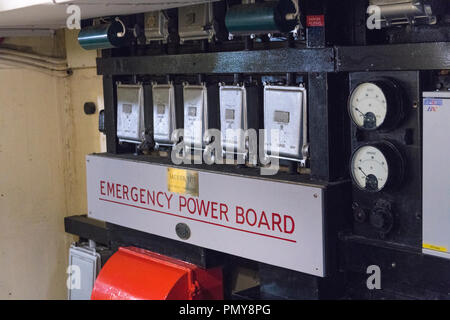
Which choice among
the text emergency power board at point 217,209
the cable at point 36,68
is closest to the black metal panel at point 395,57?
the text emergency power board at point 217,209

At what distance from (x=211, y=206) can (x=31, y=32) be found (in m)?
1.51

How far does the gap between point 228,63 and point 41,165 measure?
59.6 inches

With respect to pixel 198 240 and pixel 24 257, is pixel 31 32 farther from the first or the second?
pixel 198 240

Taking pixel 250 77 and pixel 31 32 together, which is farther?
pixel 31 32

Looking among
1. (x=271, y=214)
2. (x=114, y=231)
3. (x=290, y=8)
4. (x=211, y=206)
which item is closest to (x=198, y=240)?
(x=211, y=206)

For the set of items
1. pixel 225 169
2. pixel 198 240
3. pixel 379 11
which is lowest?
pixel 198 240

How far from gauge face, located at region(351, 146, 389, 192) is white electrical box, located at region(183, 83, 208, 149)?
0.69 meters

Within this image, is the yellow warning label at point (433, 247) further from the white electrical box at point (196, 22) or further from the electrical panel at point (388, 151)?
the white electrical box at point (196, 22)

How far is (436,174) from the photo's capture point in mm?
1893

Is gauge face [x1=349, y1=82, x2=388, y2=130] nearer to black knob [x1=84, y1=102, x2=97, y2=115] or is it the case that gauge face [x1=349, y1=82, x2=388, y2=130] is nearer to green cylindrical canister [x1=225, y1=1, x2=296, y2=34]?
green cylindrical canister [x1=225, y1=1, x2=296, y2=34]

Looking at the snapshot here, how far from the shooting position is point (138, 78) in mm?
2910

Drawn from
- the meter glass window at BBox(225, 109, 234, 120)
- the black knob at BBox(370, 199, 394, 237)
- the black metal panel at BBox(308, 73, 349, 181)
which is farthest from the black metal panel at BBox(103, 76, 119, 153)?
the black knob at BBox(370, 199, 394, 237)

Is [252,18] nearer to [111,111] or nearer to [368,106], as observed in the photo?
[368,106]

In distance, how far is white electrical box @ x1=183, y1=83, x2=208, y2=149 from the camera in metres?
2.54
